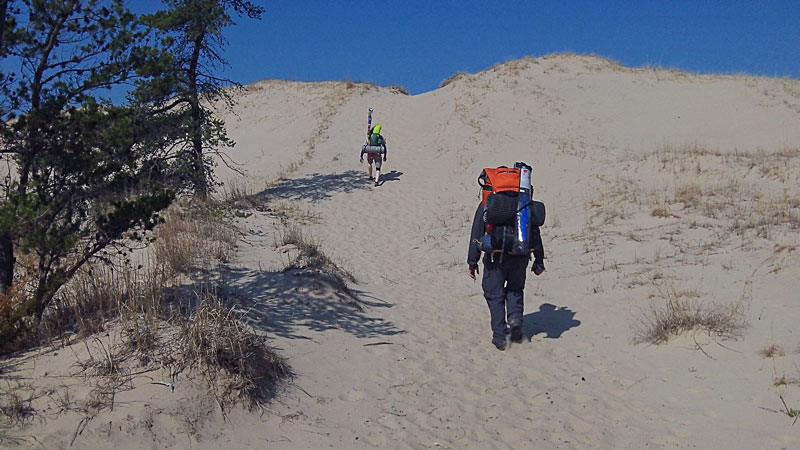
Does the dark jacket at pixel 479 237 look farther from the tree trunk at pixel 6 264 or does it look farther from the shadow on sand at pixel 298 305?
the tree trunk at pixel 6 264

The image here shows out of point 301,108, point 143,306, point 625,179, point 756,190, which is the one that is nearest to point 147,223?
point 143,306

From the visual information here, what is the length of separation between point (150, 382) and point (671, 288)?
6.09 m

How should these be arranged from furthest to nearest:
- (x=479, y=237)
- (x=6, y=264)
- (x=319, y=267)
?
(x=319, y=267) < (x=479, y=237) < (x=6, y=264)

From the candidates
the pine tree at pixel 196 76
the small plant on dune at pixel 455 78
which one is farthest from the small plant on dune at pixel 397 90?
the pine tree at pixel 196 76

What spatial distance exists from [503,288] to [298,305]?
232 cm

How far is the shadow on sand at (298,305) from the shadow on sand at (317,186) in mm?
9302

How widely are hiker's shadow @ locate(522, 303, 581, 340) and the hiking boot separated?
0.27 meters

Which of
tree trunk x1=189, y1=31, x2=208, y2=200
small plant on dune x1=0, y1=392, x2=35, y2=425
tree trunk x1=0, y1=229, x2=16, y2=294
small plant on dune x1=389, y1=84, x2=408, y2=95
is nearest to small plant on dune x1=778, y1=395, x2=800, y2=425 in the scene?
small plant on dune x1=0, y1=392, x2=35, y2=425

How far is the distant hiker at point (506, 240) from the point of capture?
21.1 ft

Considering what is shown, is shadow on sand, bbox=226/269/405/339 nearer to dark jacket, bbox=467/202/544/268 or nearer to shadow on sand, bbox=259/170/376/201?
dark jacket, bbox=467/202/544/268

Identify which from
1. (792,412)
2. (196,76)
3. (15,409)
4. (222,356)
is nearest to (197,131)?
(196,76)

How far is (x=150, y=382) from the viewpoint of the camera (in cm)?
435

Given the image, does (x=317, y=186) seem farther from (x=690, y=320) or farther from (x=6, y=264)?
(x=690, y=320)

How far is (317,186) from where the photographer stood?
59.9 feet
